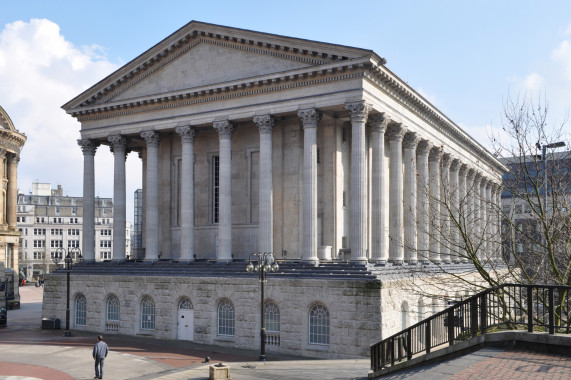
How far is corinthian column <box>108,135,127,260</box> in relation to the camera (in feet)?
151

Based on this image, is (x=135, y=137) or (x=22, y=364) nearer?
(x=22, y=364)

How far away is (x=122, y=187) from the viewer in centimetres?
4659

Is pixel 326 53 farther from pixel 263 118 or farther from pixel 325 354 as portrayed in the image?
pixel 325 354

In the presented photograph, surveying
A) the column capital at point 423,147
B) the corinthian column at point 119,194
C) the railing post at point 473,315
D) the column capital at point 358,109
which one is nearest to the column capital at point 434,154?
the column capital at point 423,147

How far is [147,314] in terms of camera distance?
132ft

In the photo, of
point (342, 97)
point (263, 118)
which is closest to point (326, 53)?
point (342, 97)

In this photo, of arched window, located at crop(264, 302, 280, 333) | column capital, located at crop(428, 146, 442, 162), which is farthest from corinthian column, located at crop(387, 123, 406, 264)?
arched window, located at crop(264, 302, 280, 333)

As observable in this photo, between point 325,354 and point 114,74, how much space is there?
26826mm

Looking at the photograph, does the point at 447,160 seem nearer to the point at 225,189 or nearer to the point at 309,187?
the point at 309,187

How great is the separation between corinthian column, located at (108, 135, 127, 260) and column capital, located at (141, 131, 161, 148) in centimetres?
264

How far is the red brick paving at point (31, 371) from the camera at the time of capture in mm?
27344

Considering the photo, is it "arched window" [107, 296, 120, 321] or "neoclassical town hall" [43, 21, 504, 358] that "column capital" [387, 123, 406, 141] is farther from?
"arched window" [107, 296, 120, 321]

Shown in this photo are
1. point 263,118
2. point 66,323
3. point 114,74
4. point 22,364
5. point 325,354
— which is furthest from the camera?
point 114,74

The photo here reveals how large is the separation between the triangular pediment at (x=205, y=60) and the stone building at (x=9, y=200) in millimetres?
21202
